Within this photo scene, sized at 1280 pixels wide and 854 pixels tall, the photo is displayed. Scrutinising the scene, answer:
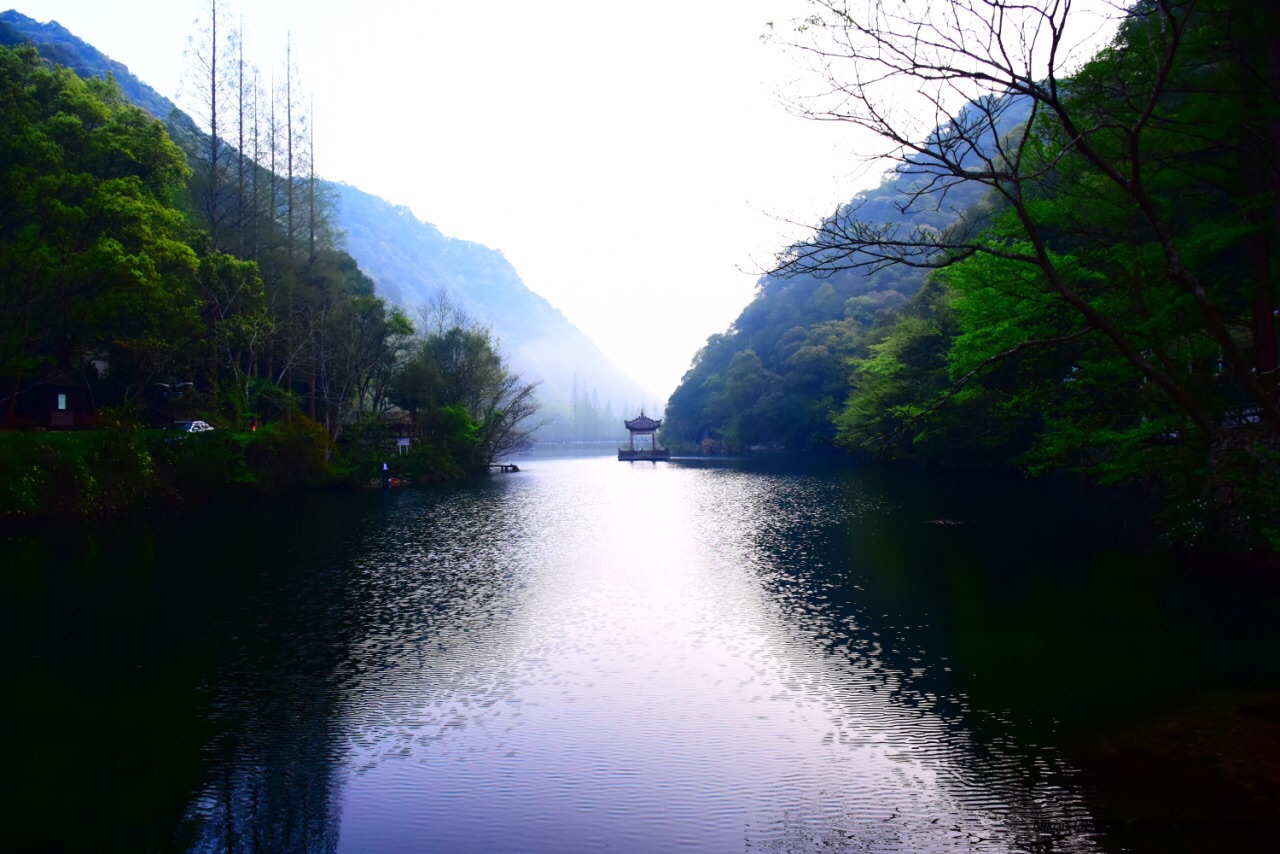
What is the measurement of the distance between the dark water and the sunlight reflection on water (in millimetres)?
44

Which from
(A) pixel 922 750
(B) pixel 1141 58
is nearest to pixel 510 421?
(B) pixel 1141 58

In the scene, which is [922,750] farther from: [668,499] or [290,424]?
[290,424]

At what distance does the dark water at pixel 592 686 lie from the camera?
6.95 m

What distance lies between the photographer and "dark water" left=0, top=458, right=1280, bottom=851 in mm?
6949

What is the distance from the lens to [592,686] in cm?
1075

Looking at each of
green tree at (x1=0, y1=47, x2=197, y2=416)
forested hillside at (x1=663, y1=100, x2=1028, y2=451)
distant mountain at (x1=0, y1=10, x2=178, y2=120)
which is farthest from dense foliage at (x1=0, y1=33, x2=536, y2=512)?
distant mountain at (x1=0, y1=10, x2=178, y2=120)

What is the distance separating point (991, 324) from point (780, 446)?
208 feet

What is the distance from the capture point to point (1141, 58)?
1445cm

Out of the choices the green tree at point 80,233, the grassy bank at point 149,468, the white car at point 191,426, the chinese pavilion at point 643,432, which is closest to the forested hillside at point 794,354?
the chinese pavilion at point 643,432

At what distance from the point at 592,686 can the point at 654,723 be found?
5.31ft

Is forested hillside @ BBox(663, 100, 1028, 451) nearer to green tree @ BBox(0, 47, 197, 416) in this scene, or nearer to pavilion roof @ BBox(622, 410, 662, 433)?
pavilion roof @ BBox(622, 410, 662, 433)

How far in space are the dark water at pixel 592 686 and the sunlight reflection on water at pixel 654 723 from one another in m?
0.04

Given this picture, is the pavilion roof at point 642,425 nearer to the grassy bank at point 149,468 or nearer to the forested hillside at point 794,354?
the forested hillside at point 794,354

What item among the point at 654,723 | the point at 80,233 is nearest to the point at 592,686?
the point at 654,723
